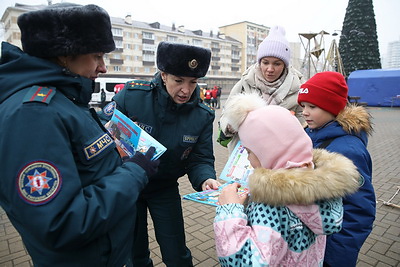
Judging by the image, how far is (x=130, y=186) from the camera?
1.18 m

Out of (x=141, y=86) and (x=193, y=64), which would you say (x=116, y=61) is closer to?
(x=141, y=86)

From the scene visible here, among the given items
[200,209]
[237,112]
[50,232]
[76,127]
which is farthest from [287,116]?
[200,209]

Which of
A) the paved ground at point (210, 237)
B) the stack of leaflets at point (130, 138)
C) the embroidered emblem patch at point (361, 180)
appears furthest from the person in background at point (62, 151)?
the paved ground at point (210, 237)

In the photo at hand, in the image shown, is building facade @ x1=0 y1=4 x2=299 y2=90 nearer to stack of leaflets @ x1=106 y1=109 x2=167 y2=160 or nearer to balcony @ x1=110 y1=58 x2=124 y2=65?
balcony @ x1=110 y1=58 x2=124 y2=65

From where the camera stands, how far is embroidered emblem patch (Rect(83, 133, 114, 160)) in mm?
1144

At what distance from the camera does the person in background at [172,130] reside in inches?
78.6

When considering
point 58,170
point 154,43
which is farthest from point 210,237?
point 154,43

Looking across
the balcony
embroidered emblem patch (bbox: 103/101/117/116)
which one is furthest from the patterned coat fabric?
the balcony

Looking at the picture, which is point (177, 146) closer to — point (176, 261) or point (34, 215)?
point (176, 261)

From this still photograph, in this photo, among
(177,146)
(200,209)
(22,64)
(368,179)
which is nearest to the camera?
(22,64)

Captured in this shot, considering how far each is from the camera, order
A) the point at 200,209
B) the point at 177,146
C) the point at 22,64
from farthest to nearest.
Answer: the point at 200,209 < the point at 177,146 < the point at 22,64

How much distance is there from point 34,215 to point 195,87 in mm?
1496

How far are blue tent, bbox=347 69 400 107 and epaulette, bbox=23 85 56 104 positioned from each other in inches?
848

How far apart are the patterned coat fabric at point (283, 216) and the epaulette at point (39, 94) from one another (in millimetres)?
885
